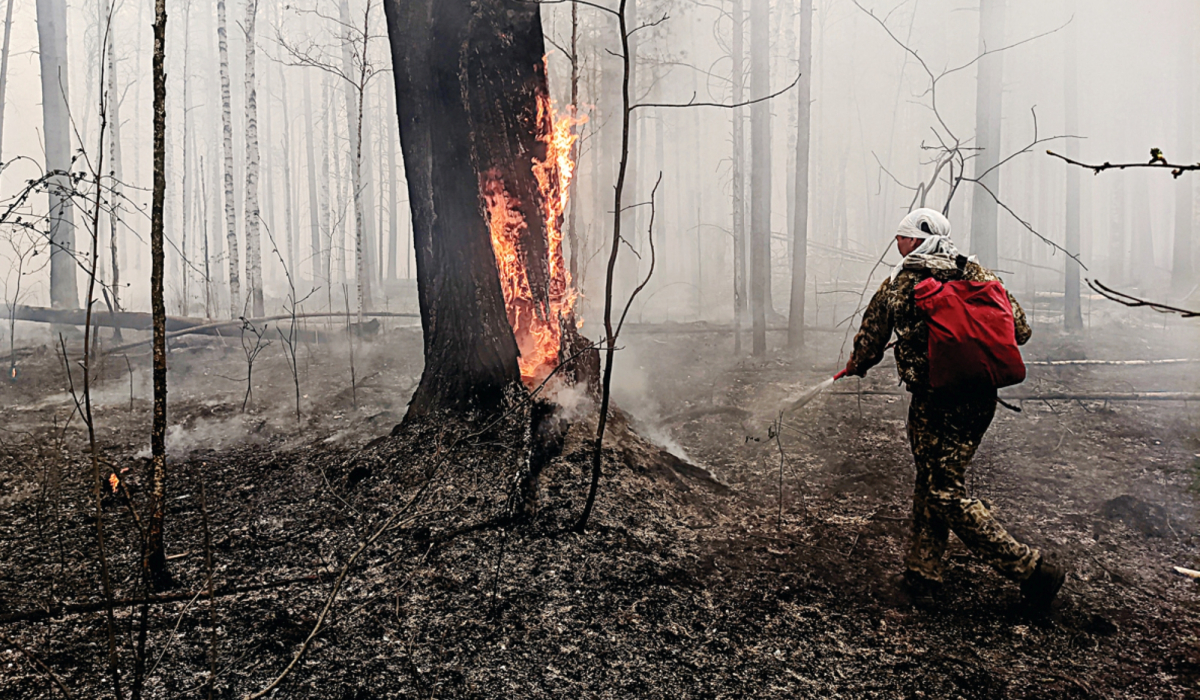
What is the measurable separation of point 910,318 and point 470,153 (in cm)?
354

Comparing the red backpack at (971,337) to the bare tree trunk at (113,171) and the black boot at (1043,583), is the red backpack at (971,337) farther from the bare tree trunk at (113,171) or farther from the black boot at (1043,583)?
the bare tree trunk at (113,171)

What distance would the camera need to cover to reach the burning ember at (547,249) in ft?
17.6

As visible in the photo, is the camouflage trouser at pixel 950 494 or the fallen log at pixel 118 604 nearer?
the fallen log at pixel 118 604

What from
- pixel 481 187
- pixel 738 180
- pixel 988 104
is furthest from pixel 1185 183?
pixel 481 187

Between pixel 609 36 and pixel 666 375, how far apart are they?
473 inches

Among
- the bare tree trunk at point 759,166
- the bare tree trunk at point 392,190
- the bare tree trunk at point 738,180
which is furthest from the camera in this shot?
the bare tree trunk at point 392,190

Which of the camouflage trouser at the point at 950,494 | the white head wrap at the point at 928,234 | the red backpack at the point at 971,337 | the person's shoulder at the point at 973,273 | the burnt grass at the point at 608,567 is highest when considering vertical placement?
the white head wrap at the point at 928,234

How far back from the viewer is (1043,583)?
128 inches

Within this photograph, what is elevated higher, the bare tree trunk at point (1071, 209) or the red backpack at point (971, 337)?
the bare tree trunk at point (1071, 209)

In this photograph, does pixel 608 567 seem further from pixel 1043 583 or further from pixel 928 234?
pixel 928 234

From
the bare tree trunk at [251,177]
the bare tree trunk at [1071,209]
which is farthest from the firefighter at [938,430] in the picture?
the bare tree trunk at [251,177]

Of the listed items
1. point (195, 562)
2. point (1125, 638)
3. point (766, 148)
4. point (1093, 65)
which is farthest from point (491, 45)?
point (1093, 65)

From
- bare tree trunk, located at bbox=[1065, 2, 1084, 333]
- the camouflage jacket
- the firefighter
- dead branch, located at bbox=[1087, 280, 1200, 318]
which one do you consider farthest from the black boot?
bare tree trunk, located at bbox=[1065, 2, 1084, 333]

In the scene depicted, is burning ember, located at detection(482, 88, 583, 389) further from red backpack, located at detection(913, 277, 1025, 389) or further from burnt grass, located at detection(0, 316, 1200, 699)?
red backpack, located at detection(913, 277, 1025, 389)
